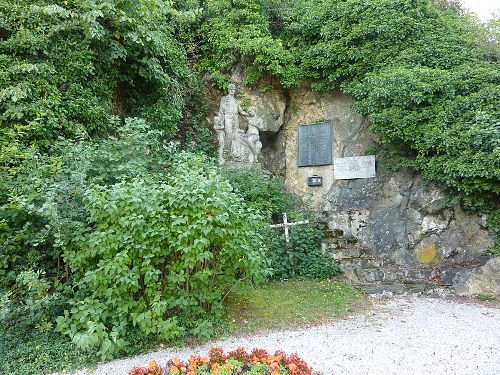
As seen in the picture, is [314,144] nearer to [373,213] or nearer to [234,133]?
[234,133]

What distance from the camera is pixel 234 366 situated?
3.38 metres

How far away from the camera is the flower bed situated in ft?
10.6

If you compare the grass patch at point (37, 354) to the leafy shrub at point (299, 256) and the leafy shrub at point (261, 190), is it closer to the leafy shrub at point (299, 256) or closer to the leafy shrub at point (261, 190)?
the leafy shrub at point (299, 256)

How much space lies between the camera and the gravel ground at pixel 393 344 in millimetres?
3824

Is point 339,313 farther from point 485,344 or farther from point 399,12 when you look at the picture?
point 399,12

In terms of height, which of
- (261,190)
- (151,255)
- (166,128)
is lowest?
(151,255)

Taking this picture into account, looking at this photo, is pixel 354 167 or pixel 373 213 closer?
pixel 373 213

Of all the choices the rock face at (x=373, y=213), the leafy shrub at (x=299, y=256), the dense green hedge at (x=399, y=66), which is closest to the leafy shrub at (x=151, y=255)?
the leafy shrub at (x=299, y=256)

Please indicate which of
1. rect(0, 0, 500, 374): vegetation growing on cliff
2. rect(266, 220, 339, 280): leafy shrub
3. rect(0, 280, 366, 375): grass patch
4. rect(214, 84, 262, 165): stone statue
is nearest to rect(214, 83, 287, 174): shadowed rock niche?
rect(214, 84, 262, 165): stone statue

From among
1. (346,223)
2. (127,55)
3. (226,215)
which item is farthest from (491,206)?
(127,55)

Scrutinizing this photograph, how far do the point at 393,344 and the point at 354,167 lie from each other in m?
5.25

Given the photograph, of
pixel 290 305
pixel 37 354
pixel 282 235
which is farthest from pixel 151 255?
pixel 282 235

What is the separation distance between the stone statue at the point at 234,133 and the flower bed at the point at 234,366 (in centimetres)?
602

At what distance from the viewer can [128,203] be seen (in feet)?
13.3
